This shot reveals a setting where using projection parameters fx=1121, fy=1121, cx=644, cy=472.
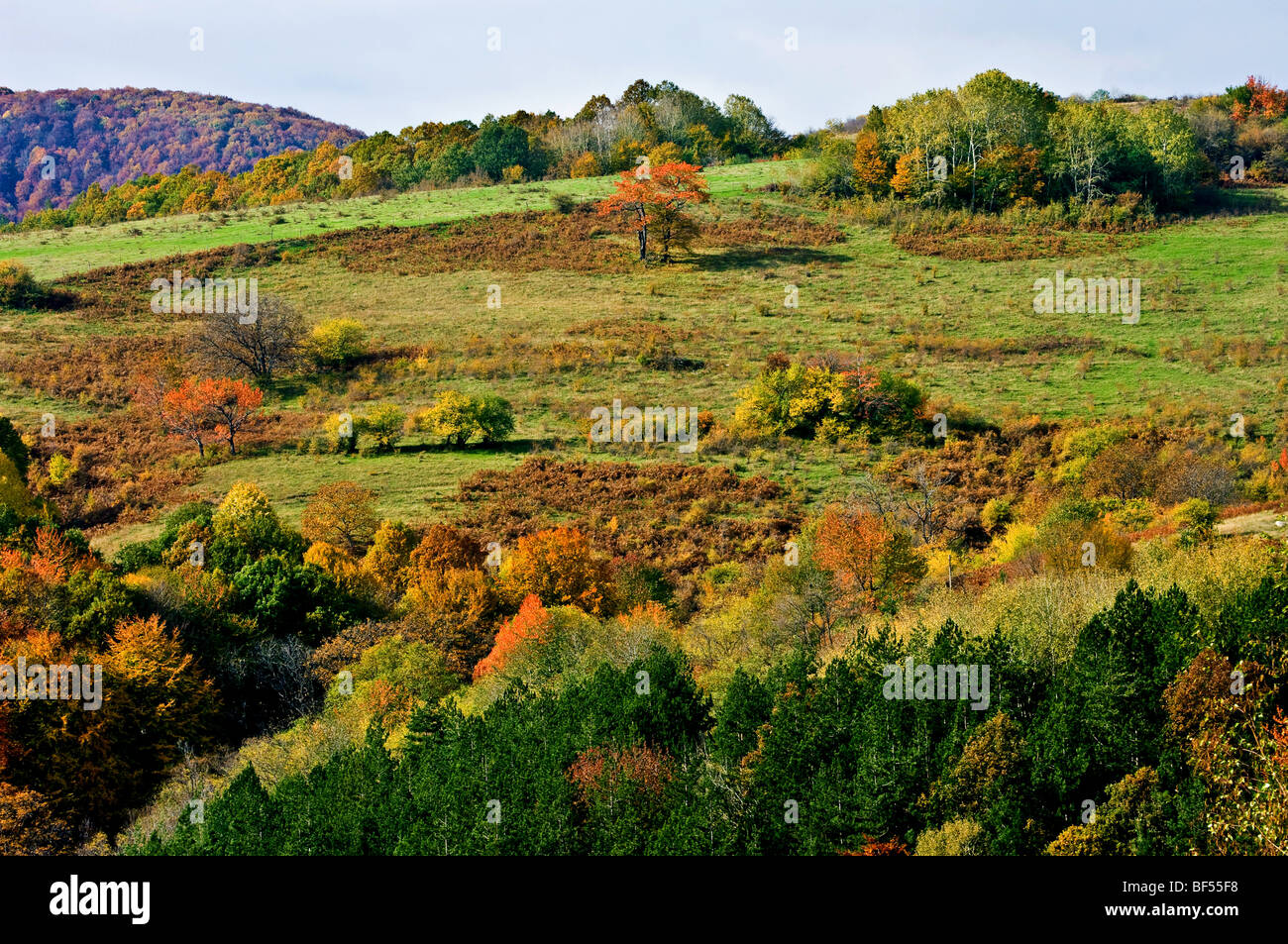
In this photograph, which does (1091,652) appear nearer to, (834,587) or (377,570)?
(834,587)

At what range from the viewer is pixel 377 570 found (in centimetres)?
4988

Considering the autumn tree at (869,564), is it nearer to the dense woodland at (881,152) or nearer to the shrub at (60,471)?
the shrub at (60,471)

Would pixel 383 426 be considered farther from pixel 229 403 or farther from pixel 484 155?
pixel 484 155

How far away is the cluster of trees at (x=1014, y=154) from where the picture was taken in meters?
94.4

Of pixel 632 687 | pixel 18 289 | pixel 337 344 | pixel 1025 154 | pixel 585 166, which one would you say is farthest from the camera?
pixel 585 166

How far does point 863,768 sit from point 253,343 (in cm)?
5803

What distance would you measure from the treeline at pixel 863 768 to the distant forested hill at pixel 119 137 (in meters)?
156

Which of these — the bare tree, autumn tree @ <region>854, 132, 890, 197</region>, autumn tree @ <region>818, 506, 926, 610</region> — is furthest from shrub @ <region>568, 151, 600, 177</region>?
autumn tree @ <region>818, 506, 926, 610</region>

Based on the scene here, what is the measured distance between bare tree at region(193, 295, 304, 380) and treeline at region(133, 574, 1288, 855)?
4657 cm

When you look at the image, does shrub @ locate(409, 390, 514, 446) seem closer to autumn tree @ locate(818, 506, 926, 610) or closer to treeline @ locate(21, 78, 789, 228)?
autumn tree @ locate(818, 506, 926, 610)

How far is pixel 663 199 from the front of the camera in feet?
309

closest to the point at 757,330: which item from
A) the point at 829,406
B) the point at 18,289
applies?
the point at 829,406
